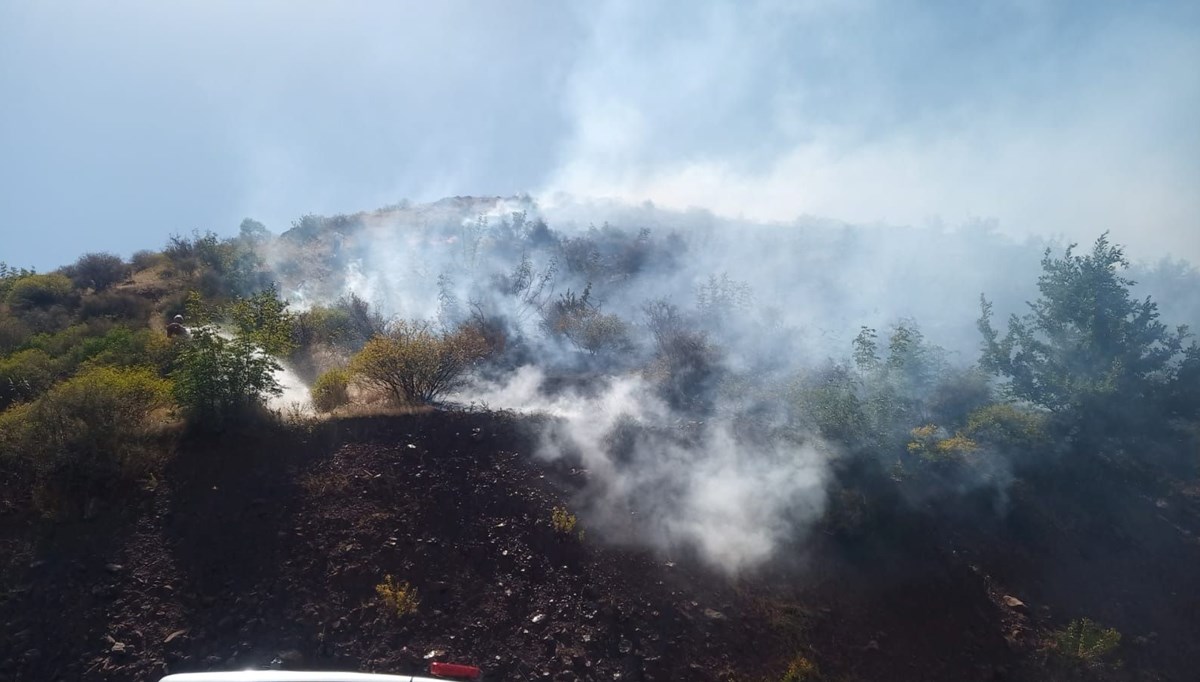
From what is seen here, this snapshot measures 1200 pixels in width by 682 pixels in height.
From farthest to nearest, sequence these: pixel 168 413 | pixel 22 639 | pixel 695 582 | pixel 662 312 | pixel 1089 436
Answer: pixel 662 312
pixel 1089 436
pixel 168 413
pixel 695 582
pixel 22 639

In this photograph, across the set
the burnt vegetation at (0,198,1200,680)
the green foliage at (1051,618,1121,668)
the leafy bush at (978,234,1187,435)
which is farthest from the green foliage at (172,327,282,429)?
the leafy bush at (978,234,1187,435)

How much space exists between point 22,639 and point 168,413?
3.71m

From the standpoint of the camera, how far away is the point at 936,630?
8.82 meters

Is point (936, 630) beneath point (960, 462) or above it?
beneath

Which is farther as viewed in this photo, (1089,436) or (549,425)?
(1089,436)

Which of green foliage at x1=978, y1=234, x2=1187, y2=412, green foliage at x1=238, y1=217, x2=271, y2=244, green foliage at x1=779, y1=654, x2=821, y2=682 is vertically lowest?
green foliage at x1=779, y1=654, x2=821, y2=682

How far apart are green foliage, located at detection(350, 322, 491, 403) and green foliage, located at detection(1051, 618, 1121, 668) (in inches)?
420

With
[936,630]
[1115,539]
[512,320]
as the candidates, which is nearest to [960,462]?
[1115,539]

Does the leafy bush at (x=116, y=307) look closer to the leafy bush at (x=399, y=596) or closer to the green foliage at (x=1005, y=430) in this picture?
the leafy bush at (x=399, y=596)

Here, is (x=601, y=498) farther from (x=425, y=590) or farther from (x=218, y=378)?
(x=218, y=378)

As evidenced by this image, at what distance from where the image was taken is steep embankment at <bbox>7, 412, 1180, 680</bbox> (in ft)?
23.3

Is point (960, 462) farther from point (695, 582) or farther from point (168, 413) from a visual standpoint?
point (168, 413)

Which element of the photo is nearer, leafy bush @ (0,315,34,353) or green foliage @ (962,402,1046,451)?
green foliage @ (962,402,1046,451)

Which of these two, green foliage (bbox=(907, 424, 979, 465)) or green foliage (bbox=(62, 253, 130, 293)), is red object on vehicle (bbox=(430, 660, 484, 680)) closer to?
green foliage (bbox=(907, 424, 979, 465))
